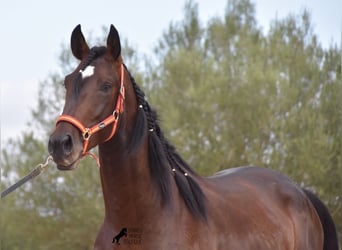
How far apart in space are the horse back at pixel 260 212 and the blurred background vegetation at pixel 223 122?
12.2 m

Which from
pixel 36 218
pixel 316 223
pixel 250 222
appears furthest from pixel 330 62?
pixel 250 222

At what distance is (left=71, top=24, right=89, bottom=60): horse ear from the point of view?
15.3 ft

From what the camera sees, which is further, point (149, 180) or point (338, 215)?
point (338, 215)

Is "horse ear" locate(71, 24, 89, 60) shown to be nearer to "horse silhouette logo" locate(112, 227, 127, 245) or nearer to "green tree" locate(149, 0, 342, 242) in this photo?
"horse silhouette logo" locate(112, 227, 127, 245)

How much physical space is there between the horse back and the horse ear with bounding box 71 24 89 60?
4.53 ft

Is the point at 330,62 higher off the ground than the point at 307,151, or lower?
higher

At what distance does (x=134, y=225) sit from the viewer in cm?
455

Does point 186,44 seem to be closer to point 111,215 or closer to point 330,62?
point 330,62

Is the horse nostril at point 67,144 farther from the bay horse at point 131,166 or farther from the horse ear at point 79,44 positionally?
the horse ear at point 79,44

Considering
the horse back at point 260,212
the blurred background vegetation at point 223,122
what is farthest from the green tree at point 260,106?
the horse back at point 260,212

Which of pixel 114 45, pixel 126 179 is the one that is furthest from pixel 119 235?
pixel 114 45

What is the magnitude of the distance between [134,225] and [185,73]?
15420mm

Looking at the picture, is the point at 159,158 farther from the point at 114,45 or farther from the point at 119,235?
the point at 114,45

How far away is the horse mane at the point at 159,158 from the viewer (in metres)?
4.65
